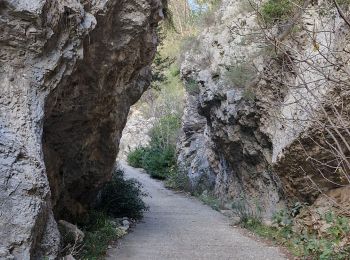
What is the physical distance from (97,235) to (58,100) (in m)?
3.00

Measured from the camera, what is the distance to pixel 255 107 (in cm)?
1116

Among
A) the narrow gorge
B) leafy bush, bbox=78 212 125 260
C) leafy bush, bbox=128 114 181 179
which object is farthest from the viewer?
leafy bush, bbox=128 114 181 179

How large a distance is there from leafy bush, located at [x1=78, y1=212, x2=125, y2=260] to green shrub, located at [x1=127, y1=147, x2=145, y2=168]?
1936 cm

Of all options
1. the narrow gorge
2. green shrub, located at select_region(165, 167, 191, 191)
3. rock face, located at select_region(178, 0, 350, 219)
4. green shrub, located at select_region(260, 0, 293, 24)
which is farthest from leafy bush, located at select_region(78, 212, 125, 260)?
green shrub, located at select_region(165, 167, 191, 191)

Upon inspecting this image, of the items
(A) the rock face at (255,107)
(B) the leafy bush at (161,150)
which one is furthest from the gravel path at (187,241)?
(B) the leafy bush at (161,150)

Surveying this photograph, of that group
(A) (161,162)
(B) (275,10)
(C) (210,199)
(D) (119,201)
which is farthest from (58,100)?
(A) (161,162)

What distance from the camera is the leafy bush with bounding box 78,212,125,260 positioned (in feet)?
24.9

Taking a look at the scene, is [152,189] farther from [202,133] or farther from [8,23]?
[8,23]

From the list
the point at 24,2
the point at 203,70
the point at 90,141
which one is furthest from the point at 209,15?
the point at 24,2

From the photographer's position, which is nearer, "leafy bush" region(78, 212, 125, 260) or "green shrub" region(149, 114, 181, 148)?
"leafy bush" region(78, 212, 125, 260)

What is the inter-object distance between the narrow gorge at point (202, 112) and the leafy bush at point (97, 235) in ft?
0.58

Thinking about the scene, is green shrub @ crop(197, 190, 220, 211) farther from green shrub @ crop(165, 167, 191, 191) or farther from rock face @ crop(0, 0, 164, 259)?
rock face @ crop(0, 0, 164, 259)

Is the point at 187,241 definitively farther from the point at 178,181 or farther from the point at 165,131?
the point at 165,131

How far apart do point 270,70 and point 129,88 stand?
3336mm
